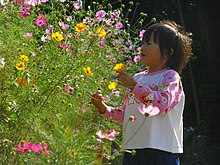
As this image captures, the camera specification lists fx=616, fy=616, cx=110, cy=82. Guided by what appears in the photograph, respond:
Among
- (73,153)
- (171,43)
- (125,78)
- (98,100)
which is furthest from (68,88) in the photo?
(73,153)

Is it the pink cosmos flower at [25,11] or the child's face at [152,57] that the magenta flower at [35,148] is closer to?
the child's face at [152,57]

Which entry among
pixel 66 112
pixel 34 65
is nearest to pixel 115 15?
pixel 34 65

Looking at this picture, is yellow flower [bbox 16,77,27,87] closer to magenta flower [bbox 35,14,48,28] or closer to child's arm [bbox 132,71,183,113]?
child's arm [bbox 132,71,183,113]

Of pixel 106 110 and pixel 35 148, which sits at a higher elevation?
pixel 106 110

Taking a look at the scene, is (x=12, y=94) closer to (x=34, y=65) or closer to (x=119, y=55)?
(x=34, y=65)

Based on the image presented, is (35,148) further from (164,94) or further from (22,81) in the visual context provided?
(164,94)

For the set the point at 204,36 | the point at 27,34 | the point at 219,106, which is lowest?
the point at 27,34

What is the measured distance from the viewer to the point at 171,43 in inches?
92.9

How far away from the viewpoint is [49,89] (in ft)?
7.61

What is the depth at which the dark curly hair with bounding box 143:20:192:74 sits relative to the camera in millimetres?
2344

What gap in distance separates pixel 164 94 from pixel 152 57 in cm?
22

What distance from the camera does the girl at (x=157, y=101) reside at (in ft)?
6.99

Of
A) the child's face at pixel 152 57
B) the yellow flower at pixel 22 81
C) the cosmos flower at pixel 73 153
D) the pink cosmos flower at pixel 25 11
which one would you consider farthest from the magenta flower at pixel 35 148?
the pink cosmos flower at pixel 25 11

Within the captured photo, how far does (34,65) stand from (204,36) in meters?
3.90
